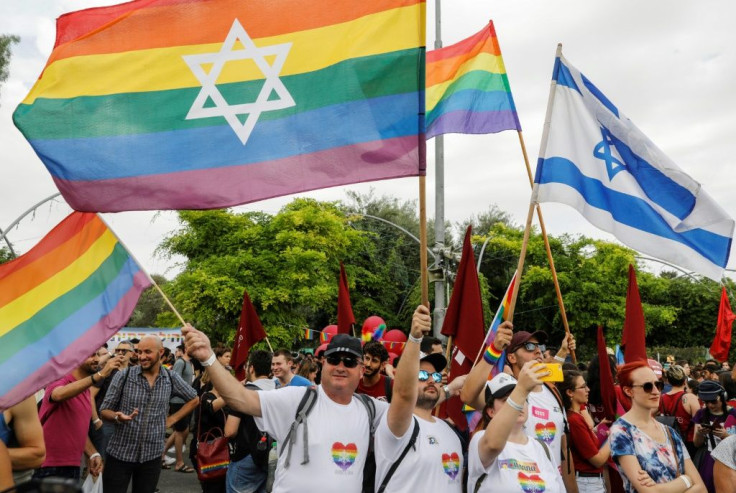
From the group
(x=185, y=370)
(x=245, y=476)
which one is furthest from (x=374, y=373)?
(x=185, y=370)

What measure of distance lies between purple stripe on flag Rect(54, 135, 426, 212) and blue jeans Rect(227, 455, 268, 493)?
124 inches

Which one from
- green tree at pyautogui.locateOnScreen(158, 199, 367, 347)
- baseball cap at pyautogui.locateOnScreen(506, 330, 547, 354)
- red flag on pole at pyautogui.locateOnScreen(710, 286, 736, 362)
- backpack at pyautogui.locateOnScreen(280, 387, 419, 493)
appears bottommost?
backpack at pyautogui.locateOnScreen(280, 387, 419, 493)

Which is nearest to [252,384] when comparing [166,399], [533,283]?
[166,399]

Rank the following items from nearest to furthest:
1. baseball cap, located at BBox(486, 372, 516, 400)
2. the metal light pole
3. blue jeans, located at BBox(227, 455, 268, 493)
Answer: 1. baseball cap, located at BBox(486, 372, 516, 400)
2. blue jeans, located at BBox(227, 455, 268, 493)
3. the metal light pole

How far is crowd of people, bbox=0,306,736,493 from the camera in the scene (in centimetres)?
371

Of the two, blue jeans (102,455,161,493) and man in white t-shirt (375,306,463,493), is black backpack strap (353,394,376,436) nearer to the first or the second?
man in white t-shirt (375,306,463,493)

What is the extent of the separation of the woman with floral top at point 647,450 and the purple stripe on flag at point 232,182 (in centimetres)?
223

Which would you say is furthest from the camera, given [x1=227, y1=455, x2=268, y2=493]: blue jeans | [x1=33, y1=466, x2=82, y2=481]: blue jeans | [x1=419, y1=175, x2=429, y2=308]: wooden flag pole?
[x1=227, y1=455, x2=268, y2=493]: blue jeans

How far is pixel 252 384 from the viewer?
6.39 meters

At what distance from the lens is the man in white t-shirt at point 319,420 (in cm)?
369

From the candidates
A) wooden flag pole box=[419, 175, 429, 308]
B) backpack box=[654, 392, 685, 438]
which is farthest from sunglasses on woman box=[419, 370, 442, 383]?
backpack box=[654, 392, 685, 438]

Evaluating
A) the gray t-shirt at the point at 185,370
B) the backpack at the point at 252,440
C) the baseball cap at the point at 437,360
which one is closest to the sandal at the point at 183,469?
the gray t-shirt at the point at 185,370

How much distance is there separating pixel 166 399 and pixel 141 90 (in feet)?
10.5

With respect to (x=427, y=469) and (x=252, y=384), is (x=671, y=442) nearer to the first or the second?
(x=427, y=469)
